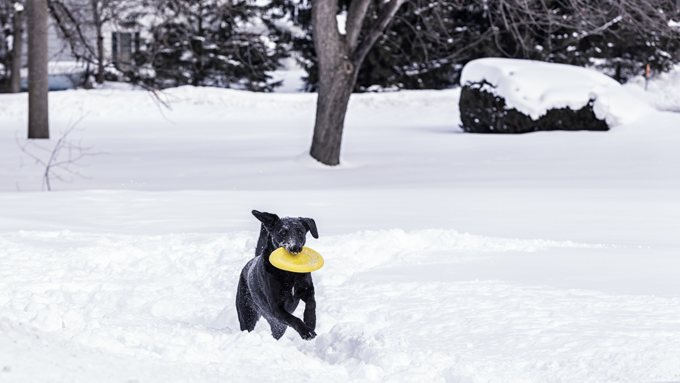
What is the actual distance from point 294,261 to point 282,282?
21 centimetres

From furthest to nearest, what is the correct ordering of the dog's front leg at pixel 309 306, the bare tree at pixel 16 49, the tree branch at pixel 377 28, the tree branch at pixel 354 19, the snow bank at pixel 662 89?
the snow bank at pixel 662 89
the bare tree at pixel 16 49
the tree branch at pixel 354 19
the tree branch at pixel 377 28
the dog's front leg at pixel 309 306

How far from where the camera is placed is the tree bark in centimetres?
1179

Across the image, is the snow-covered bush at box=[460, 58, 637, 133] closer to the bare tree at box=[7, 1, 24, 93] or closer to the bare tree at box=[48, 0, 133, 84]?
the bare tree at box=[48, 0, 133, 84]

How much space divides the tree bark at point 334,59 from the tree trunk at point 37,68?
669cm

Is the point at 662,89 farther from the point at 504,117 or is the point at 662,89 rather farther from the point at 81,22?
the point at 81,22

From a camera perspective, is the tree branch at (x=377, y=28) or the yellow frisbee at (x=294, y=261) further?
the tree branch at (x=377, y=28)

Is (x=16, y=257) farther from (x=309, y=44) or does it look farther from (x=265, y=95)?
(x=309, y=44)

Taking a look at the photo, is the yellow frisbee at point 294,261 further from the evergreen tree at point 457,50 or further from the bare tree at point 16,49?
the bare tree at point 16,49

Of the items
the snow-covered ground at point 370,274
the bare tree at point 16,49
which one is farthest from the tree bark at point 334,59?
the bare tree at point 16,49

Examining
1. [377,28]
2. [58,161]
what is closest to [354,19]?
[377,28]

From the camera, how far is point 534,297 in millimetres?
4125

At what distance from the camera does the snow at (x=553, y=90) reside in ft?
50.1

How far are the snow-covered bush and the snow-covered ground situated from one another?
10.4 ft

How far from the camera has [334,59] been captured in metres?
12.0
